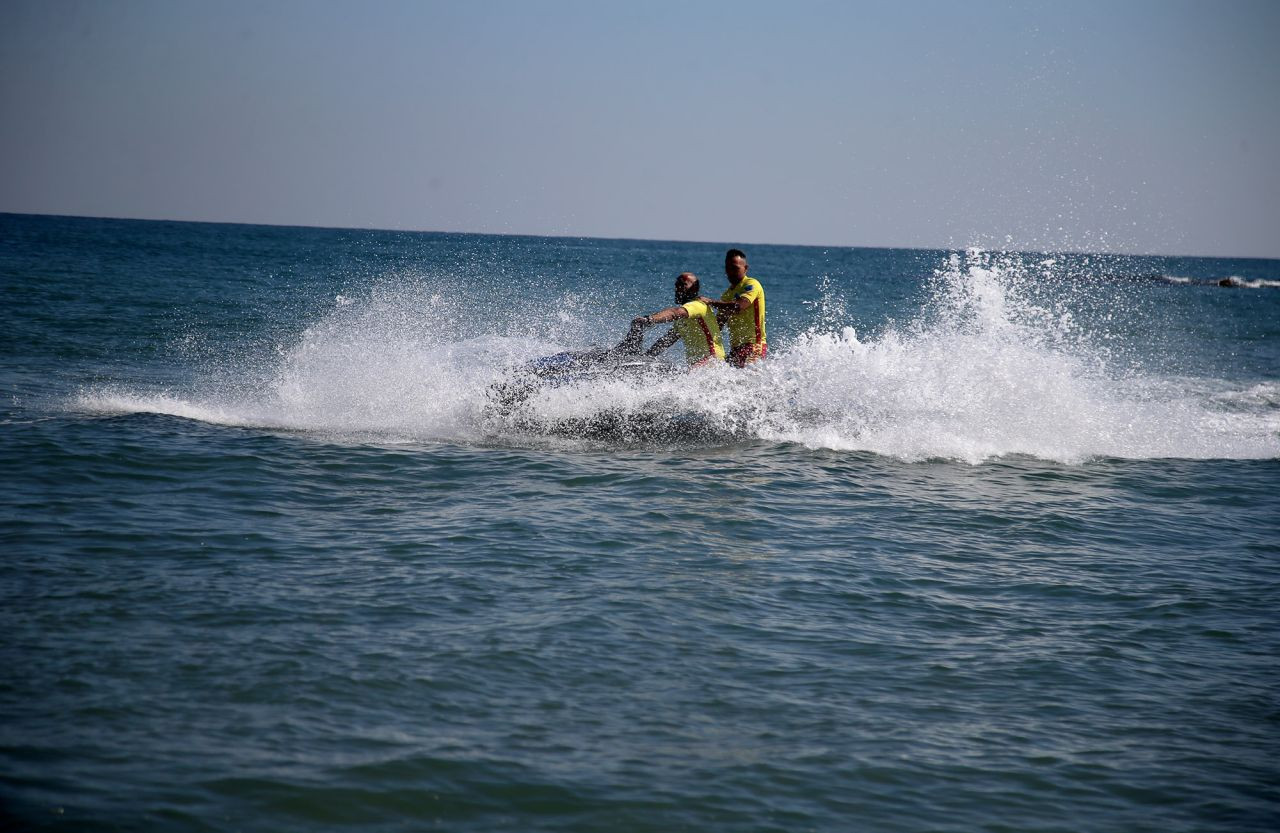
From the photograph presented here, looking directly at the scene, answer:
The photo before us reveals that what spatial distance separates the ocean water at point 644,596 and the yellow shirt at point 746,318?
595 millimetres

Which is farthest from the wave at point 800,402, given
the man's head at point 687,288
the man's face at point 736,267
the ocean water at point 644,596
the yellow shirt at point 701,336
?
the man's face at point 736,267

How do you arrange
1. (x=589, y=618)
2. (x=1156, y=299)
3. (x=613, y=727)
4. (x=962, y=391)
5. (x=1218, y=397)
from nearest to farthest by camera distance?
(x=613, y=727) → (x=589, y=618) → (x=962, y=391) → (x=1218, y=397) → (x=1156, y=299)

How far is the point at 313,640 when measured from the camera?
6117 millimetres

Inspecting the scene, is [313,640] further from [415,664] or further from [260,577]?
[260,577]

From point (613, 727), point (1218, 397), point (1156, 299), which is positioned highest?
point (1156, 299)

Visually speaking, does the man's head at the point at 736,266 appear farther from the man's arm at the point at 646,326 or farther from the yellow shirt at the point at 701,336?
the man's arm at the point at 646,326

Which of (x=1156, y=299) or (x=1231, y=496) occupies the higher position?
(x=1156, y=299)

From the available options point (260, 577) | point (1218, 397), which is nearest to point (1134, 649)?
point (260, 577)

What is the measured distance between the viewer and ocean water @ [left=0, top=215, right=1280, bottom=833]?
188 inches

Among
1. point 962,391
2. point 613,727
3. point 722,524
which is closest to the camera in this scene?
point 613,727

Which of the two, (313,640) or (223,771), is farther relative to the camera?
(313,640)

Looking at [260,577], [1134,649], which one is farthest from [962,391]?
[260,577]

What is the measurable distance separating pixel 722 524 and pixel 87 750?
551cm

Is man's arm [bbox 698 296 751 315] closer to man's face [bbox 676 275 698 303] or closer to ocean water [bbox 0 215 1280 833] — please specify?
→ man's face [bbox 676 275 698 303]
